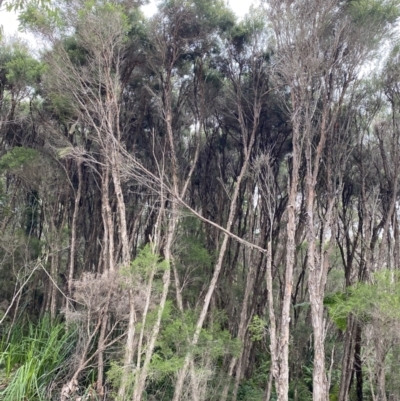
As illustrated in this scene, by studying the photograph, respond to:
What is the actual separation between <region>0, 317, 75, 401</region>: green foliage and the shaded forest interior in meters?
0.05

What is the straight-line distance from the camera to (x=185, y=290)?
37.3ft

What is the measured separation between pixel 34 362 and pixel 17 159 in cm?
488

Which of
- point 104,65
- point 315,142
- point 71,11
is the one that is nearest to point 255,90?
point 315,142

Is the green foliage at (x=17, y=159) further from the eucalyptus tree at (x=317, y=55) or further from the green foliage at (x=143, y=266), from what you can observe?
the eucalyptus tree at (x=317, y=55)

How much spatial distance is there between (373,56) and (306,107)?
2.12 meters

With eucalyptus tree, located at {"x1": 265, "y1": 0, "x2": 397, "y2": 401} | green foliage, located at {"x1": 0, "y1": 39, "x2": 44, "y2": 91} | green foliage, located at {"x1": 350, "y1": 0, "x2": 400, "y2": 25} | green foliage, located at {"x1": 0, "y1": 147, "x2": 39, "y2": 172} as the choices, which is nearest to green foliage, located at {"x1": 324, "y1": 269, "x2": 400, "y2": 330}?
eucalyptus tree, located at {"x1": 265, "y1": 0, "x2": 397, "y2": 401}

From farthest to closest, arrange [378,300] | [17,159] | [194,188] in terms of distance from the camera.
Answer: [194,188]
[17,159]
[378,300]

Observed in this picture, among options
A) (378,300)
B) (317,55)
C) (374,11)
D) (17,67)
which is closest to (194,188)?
(17,67)

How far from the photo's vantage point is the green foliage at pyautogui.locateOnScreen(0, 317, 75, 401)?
768cm

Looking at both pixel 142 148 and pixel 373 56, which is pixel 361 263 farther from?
pixel 142 148

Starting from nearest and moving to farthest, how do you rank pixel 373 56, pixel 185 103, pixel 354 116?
pixel 373 56, pixel 354 116, pixel 185 103

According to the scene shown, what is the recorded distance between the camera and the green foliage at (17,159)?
404 inches

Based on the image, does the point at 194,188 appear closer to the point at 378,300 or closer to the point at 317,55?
the point at 317,55

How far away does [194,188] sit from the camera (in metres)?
14.0
